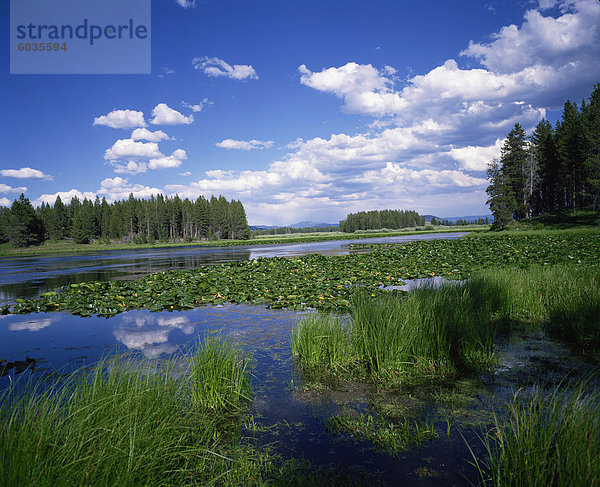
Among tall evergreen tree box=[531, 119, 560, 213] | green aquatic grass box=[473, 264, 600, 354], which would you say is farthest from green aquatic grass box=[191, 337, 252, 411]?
tall evergreen tree box=[531, 119, 560, 213]

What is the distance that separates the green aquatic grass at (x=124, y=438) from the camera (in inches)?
112

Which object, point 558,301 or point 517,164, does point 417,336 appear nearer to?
point 558,301

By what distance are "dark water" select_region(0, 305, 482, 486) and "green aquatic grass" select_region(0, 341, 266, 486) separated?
73cm

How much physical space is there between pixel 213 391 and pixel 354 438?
7.59 ft

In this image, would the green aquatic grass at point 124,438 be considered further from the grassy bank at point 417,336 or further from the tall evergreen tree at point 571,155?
the tall evergreen tree at point 571,155

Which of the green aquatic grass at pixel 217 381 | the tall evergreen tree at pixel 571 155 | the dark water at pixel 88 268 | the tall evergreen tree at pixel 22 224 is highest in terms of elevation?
the tall evergreen tree at pixel 571 155

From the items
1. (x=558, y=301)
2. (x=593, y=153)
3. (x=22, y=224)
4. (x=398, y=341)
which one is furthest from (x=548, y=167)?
(x=22, y=224)

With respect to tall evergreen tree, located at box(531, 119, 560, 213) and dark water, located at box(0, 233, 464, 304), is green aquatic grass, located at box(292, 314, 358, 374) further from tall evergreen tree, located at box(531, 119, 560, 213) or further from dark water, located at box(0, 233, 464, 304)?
tall evergreen tree, located at box(531, 119, 560, 213)

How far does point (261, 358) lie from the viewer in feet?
24.5

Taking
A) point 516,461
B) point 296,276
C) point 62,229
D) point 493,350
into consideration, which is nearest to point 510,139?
point 296,276

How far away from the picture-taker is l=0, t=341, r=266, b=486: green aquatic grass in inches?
112

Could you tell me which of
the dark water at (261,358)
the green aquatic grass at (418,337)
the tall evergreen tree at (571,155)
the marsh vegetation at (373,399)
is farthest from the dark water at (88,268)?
the tall evergreen tree at (571,155)

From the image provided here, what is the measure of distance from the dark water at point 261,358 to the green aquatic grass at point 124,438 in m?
0.73

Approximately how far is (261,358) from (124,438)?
4234 millimetres
